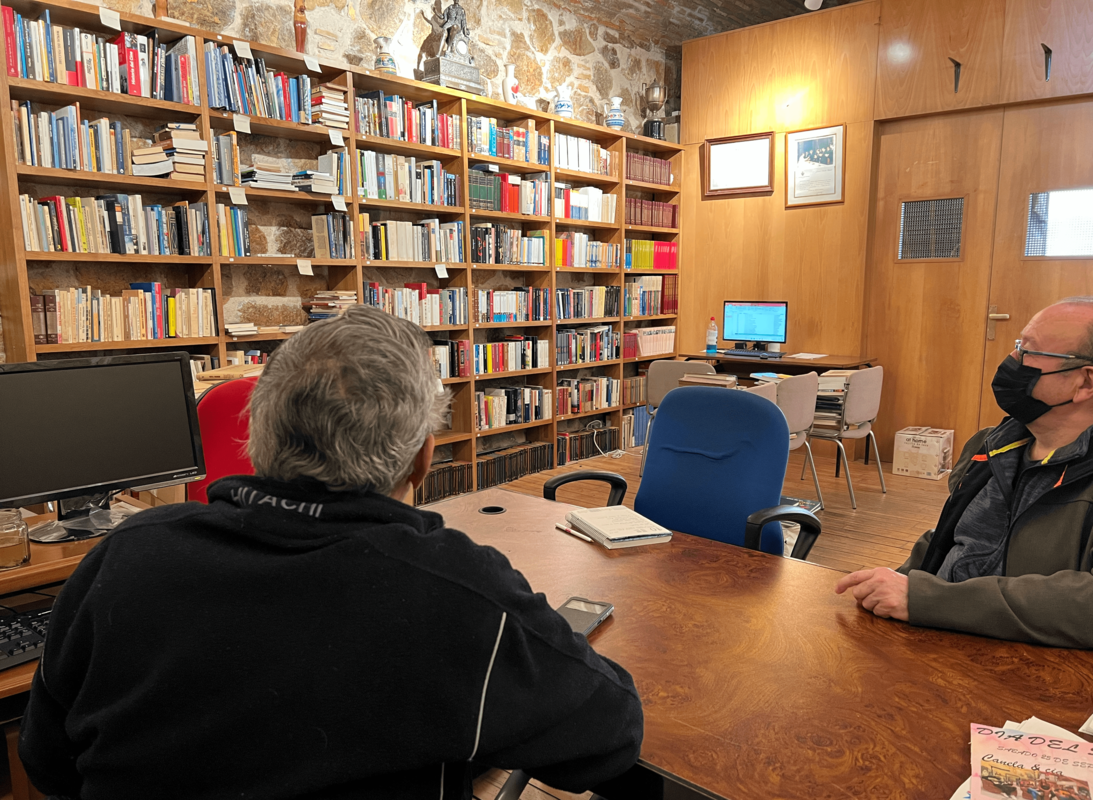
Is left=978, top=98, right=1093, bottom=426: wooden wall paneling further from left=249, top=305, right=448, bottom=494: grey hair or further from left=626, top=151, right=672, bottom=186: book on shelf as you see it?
left=249, top=305, right=448, bottom=494: grey hair

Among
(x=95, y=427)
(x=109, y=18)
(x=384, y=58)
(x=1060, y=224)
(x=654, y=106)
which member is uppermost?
(x=654, y=106)

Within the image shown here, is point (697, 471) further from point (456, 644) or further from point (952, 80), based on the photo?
point (952, 80)

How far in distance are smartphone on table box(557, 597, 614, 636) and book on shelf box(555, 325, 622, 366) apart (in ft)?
13.7

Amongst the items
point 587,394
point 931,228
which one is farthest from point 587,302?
point 931,228

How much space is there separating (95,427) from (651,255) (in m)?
5.07

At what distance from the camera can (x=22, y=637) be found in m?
1.44

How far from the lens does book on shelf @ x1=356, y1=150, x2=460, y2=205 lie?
417 centimetres

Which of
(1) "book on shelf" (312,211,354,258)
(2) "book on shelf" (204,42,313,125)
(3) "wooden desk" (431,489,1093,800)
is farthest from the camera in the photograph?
(1) "book on shelf" (312,211,354,258)

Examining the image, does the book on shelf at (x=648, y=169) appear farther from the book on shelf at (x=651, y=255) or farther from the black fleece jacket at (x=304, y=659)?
the black fleece jacket at (x=304, y=659)

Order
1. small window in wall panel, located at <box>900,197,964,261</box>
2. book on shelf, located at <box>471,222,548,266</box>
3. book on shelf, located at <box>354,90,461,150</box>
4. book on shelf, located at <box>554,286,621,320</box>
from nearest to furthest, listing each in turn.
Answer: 1. book on shelf, located at <box>354,90,461,150</box>
2. book on shelf, located at <box>471,222,548,266</box>
3. small window in wall panel, located at <box>900,197,964,261</box>
4. book on shelf, located at <box>554,286,621,320</box>

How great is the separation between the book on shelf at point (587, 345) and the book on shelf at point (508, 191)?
0.94 metres

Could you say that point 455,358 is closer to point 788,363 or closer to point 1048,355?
point 788,363

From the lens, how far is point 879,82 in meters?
5.41

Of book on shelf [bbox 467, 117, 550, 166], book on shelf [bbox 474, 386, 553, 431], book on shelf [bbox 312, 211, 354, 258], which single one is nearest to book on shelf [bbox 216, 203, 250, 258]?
book on shelf [bbox 312, 211, 354, 258]
